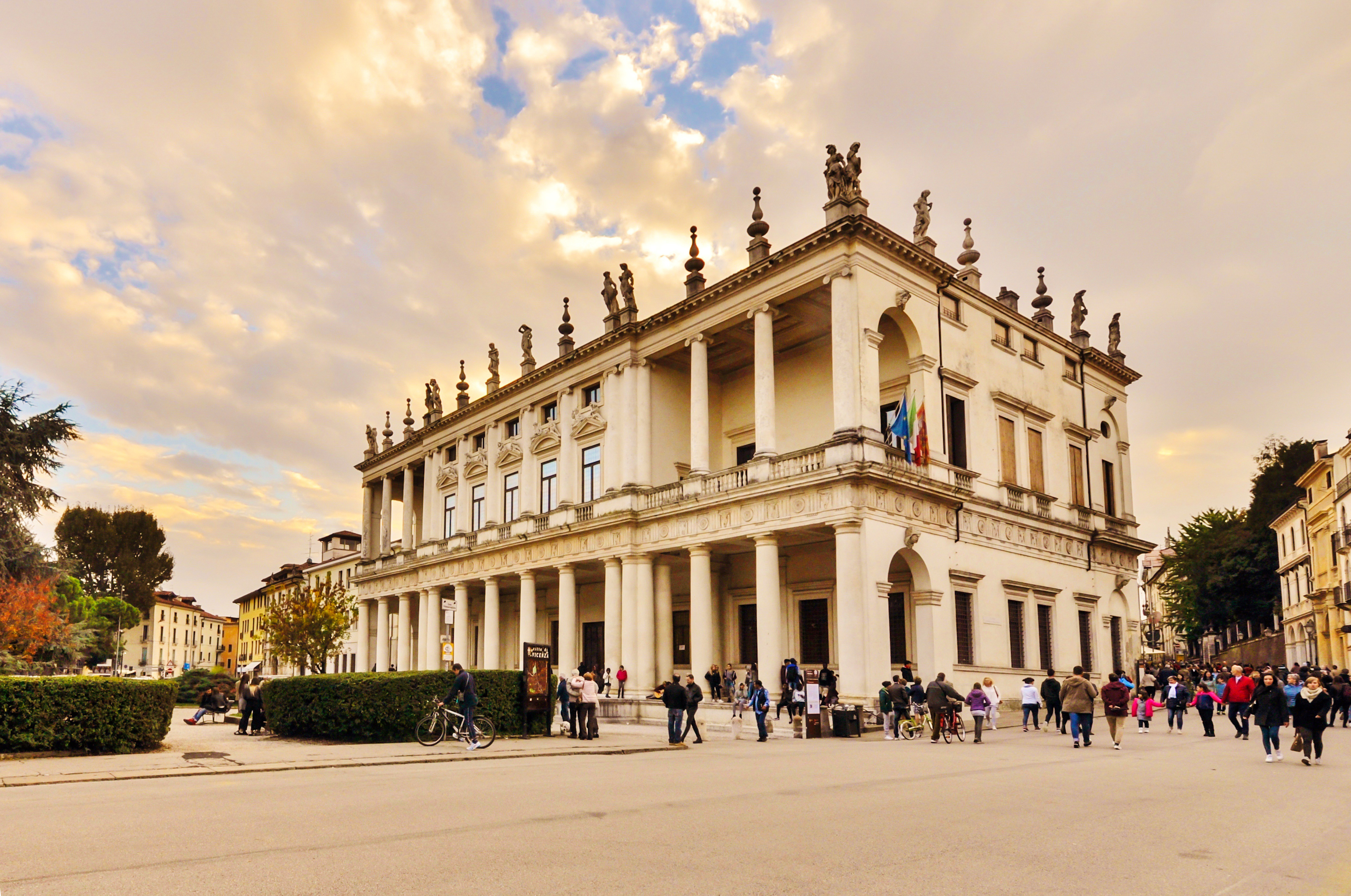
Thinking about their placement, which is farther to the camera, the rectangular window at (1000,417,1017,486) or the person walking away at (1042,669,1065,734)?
the rectangular window at (1000,417,1017,486)

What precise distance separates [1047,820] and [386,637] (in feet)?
168

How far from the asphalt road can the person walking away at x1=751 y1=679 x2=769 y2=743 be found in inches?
306

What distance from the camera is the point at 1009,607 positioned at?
3309 centimetres

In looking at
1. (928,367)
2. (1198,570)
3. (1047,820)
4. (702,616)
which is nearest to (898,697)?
(702,616)

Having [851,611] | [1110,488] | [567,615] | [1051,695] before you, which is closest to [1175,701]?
[1051,695]

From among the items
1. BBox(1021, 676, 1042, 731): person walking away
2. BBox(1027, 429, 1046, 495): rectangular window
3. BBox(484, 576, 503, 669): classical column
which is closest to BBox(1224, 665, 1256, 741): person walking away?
BBox(1021, 676, 1042, 731): person walking away

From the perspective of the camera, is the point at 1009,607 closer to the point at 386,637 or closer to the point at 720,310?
the point at 720,310

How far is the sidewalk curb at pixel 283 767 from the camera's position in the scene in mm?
13844

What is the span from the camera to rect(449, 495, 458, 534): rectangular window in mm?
51188

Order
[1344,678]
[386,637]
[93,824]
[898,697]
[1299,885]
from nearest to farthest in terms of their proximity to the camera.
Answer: [1299,885], [93,824], [898,697], [1344,678], [386,637]

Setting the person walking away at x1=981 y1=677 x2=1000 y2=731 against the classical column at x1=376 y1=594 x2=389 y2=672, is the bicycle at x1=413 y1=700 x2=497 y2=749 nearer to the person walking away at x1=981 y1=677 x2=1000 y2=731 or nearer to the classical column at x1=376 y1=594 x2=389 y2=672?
the person walking away at x1=981 y1=677 x2=1000 y2=731

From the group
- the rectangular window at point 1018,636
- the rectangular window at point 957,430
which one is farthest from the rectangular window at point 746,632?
the rectangular window at point 957,430

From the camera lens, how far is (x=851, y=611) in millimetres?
26891

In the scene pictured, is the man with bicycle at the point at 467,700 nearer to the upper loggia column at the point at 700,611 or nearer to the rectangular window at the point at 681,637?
A: the upper loggia column at the point at 700,611
